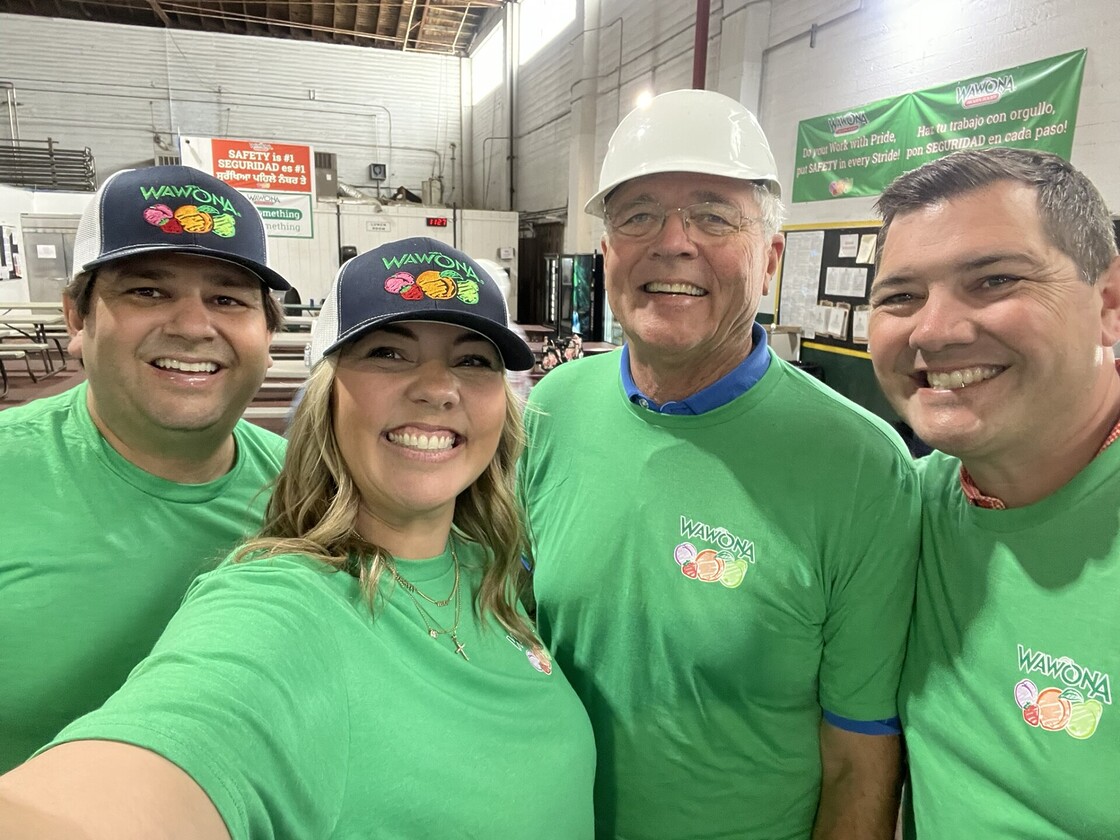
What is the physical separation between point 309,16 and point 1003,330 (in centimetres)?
1550

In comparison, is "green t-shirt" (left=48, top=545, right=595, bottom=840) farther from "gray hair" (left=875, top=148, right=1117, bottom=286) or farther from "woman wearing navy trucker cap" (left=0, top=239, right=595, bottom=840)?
"gray hair" (left=875, top=148, right=1117, bottom=286)

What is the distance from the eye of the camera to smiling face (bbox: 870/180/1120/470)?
1012mm

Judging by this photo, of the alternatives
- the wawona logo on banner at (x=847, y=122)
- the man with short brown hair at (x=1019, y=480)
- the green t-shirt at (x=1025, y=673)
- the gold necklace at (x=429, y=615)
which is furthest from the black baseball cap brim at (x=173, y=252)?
the wawona logo on banner at (x=847, y=122)

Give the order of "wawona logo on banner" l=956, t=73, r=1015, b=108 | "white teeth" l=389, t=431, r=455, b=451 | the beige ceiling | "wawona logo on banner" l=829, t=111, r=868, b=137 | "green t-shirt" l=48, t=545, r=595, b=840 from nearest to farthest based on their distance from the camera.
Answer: "green t-shirt" l=48, t=545, r=595, b=840 < "white teeth" l=389, t=431, r=455, b=451 < "wawona logo on banner" l=956, t=73, r=1015, b=108 < "wawona logo on banner" l=829, t=111, r=868, b=137 < the beige ceiling

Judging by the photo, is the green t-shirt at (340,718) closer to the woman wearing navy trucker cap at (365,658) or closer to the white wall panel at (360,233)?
the woman wearing navy trucker cap at (365,658)

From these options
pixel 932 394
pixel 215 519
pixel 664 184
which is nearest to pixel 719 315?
pixel 664 184

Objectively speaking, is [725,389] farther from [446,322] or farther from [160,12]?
[160,12]

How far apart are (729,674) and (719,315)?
694 millimetres

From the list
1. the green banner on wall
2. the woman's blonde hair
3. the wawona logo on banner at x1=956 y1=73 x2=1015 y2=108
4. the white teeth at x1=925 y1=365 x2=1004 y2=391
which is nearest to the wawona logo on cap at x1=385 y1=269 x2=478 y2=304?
the woman's blonde hair

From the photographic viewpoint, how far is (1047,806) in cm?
95

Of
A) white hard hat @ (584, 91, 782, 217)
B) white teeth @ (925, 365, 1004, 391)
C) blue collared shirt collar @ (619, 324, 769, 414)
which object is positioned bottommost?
blue collared shirt collar @ (619, 324, 769, 414)

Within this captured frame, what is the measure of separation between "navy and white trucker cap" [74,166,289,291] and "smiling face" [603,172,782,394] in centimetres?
82

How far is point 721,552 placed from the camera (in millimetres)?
1231

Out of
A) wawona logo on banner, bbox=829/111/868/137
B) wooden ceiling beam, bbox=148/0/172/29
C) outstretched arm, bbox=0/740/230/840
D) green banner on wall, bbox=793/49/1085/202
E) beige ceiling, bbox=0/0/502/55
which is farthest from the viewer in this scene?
beige ceiling, bbox=0/0/502/55
